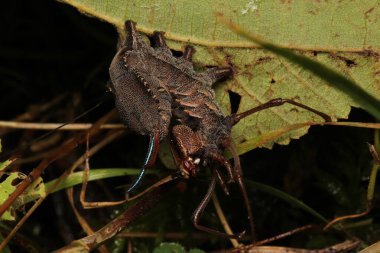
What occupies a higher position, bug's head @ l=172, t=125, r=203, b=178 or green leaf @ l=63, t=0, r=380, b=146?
green leaf @ l=63, t=0, r=380, b=146

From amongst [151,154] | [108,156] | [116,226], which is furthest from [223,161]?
[108,156]

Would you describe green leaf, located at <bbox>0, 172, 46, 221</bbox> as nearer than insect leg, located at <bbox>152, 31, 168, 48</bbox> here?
Yes

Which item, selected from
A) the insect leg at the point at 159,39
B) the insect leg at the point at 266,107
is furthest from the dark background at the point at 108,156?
the insect leg at the point at 159,39

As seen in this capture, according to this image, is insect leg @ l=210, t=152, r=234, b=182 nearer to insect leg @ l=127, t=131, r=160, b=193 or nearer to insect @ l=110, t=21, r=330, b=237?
insect @ l=110, t=21, r=330, b=237

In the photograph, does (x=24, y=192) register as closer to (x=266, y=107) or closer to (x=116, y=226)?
(x=116, y=226)

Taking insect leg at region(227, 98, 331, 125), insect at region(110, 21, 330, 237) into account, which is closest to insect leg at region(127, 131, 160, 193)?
insect at region(110, 21, 330, 237)
